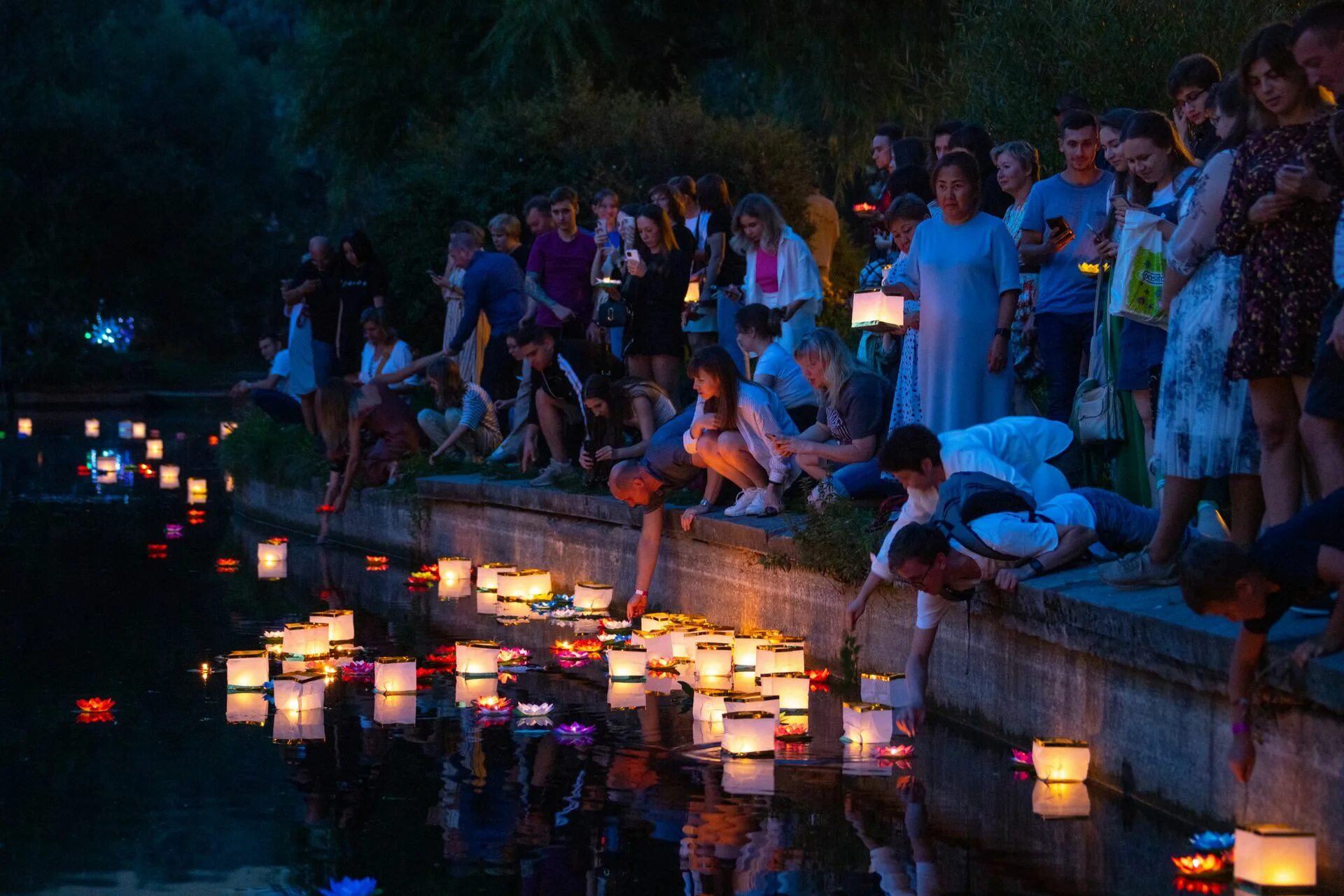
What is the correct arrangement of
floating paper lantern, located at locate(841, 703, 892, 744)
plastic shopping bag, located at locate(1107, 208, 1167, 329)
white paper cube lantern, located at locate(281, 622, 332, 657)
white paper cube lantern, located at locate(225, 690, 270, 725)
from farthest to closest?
white paper cube lantern, located at locate(281, 622, 332, 657)
white paper cube lantern, located at locate(225, 690, 270, 725)
plastic shopping bag, located at locate(1107, 208, 1167, 329)
floating paper lantern, located at locate(841, 703, 892, 744)

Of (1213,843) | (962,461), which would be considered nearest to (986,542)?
(962,461)

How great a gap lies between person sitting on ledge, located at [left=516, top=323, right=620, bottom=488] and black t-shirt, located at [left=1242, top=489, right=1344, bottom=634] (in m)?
7.12

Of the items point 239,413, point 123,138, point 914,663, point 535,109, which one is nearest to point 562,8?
point 535,109

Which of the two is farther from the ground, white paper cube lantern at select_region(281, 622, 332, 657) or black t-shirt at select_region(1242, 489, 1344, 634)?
black t-shirt at select_region(1242, 489, 1344, 634)

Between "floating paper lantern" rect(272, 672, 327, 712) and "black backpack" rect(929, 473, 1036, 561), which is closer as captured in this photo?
"black backpack" rect(929, 473, 1036, 561)

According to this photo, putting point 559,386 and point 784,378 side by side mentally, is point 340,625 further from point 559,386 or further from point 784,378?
point 559,386

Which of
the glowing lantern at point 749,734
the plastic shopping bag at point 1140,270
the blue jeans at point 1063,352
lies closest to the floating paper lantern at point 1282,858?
the glowing lantern at point 749,734

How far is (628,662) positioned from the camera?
8828mm

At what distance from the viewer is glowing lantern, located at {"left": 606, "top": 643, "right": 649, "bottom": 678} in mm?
8820

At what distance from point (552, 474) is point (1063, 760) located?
6350 millimetres

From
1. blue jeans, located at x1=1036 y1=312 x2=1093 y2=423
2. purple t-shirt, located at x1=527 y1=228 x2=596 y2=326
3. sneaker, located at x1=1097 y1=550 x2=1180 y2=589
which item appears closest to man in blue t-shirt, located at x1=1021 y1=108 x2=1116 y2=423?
blue jeans, located at x1=1036 y1=312 x2=1093 y2=423

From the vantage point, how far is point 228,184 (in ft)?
146

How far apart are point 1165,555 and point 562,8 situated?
50.3ft

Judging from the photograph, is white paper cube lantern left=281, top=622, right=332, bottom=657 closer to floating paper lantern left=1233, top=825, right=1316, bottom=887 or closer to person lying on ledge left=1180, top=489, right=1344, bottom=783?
person lying on ledge left=1180, top=489, right=1344, bottom=783
